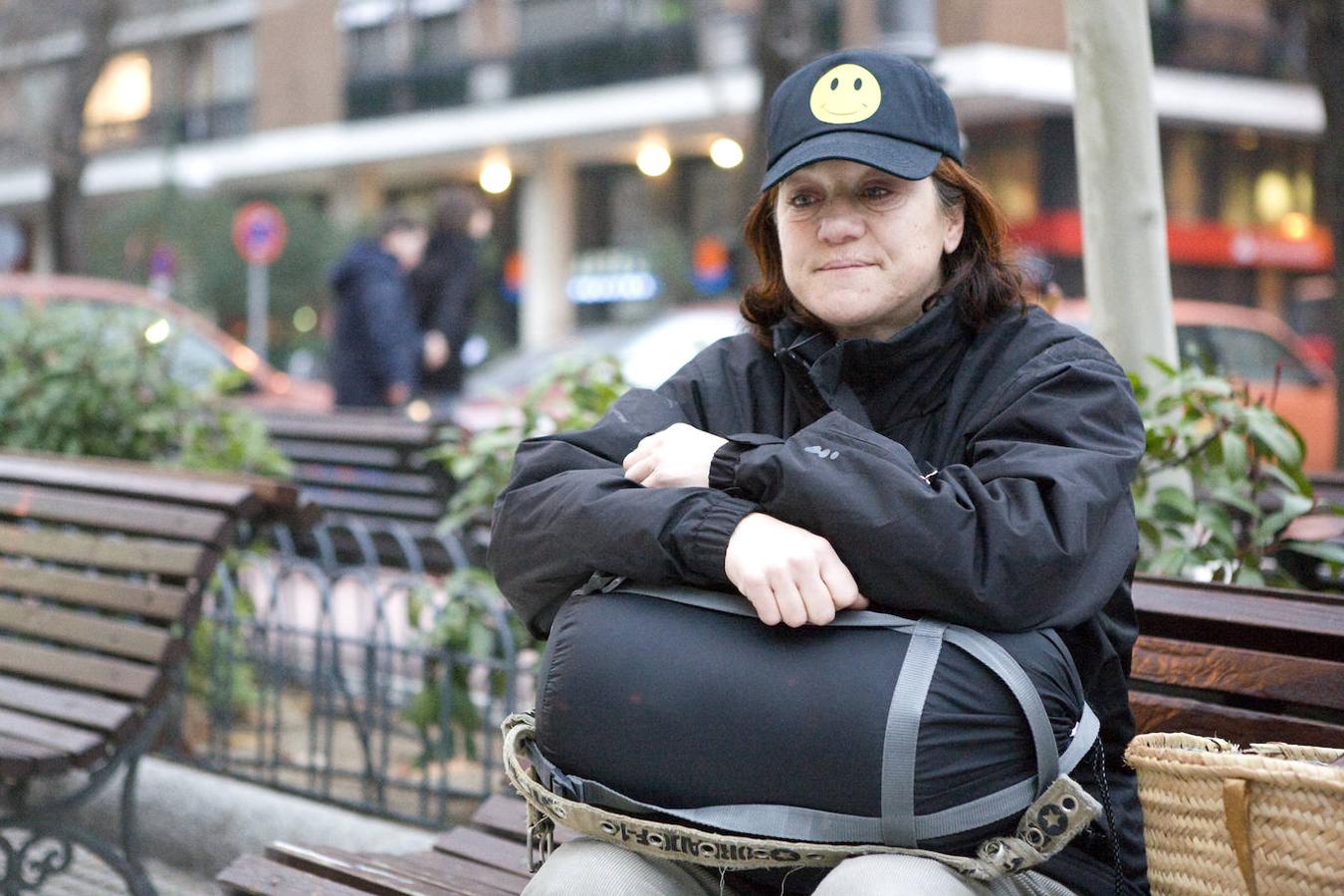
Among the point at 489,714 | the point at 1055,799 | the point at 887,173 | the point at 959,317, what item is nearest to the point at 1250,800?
the point at 1055,799

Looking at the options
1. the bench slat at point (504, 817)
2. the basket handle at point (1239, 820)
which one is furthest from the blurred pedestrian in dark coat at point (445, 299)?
the basket handle at point (1239, 820)

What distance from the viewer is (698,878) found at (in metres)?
2.12

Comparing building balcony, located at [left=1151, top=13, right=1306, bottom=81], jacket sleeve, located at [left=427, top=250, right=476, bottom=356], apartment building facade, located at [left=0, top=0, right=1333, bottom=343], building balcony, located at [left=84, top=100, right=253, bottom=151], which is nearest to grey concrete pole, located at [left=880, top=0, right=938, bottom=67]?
jacket sleeve, located at [left=427, top=250, right=476, bottom=356]

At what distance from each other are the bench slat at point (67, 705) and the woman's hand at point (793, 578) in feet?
6.62

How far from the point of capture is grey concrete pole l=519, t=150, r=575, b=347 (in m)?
32.0

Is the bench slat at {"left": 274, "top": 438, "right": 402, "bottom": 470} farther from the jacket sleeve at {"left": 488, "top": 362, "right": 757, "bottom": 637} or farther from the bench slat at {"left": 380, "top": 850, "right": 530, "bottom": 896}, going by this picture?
the jacket sleeve at {"left": 488, "top": 362, "right": 757, "bottom": 637}

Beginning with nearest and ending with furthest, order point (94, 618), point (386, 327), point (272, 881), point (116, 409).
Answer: point (272, 881), point (94, 618), point (116, 409), point (386, 327)

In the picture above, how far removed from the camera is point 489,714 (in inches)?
162

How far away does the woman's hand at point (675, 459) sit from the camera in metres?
2.19

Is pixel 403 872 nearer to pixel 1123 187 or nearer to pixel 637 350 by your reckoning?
pixel 1123 187

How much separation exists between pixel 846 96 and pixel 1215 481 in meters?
1.59

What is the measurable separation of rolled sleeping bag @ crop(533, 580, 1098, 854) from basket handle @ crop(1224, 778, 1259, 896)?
0.71 ft

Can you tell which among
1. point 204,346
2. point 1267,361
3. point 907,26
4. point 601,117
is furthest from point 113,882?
point 601,117

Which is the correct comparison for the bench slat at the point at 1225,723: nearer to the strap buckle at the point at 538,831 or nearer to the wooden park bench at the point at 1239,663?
→ the wooden park bench at the point at 1239,663
